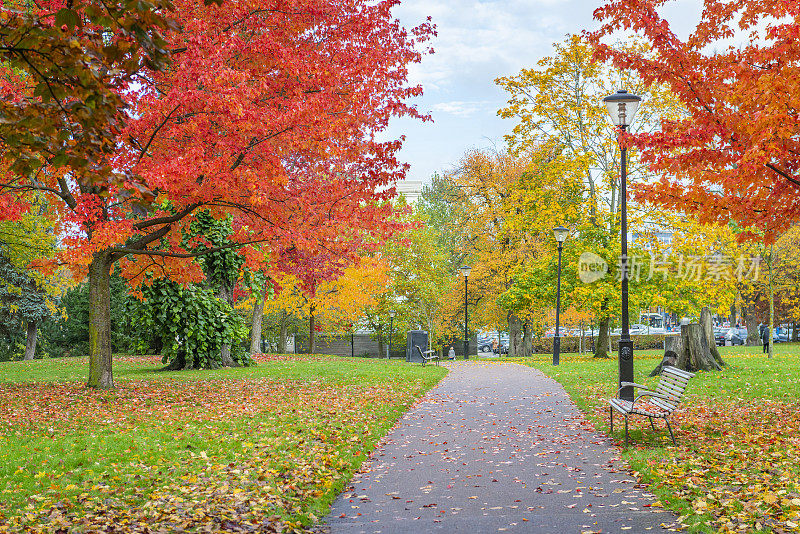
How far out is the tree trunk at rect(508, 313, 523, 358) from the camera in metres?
35.7

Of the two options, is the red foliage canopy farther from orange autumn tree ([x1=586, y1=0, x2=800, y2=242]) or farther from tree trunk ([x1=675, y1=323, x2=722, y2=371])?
tree trunk ([x1=675, y1=323, x2=722, y2=371])

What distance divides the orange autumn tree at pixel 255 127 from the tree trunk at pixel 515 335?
902 inches

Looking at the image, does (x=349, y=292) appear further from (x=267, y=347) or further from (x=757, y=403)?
(x=757, y=403)

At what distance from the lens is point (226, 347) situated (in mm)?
19891

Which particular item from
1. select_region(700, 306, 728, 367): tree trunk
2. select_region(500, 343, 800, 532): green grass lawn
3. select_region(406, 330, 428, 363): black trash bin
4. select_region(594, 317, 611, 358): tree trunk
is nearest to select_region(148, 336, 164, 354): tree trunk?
select_region(406, 330, 428, 363): black trash bin

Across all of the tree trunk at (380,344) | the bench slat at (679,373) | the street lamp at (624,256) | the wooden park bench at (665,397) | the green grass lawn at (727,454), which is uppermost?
the street lamp at (624,256)

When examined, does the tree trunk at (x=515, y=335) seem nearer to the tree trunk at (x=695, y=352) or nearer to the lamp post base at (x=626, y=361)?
the tree trunk at (x=695, y=352)

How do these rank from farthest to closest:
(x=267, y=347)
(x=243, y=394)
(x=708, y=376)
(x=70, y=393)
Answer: (x=267, y=347) < (x=708, y=376) < (x=243, y=394) < (x=70, y=393)

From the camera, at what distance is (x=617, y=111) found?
11.2 meters

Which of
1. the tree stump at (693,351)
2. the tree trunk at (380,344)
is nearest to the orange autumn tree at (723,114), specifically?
the tree stump at (693,351)

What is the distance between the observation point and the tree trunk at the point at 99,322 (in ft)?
41.0

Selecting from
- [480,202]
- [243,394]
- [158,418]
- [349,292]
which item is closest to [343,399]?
[243,394]

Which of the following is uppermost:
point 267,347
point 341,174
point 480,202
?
point 480,202

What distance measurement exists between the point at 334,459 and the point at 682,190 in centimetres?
647
